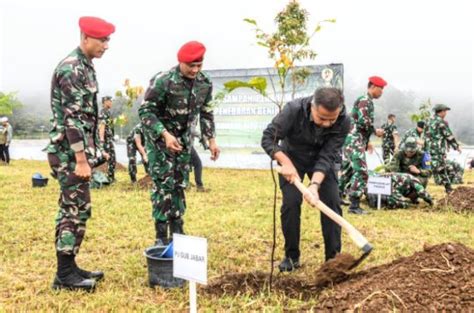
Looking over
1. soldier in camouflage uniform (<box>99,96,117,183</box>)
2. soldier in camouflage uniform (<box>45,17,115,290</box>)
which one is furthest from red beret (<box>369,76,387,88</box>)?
soldier in camouflage uniform (<box>99,96,117,183</box>)

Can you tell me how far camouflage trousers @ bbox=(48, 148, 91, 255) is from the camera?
3.66 metres

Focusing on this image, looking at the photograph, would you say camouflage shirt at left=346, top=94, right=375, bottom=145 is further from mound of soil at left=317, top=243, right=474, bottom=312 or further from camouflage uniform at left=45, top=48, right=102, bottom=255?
camouflage uniform at left=45, top=48, right=102, bottom=255

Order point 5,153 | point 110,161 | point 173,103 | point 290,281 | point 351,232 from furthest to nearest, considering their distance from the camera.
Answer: point 5,153, point 110,161, point 173,103, point 290,281, point 351,232

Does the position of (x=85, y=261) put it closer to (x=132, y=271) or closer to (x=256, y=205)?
(x=132, y=271)

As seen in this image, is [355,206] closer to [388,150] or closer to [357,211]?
[357,211]

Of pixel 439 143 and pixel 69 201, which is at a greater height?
pixel 69 201

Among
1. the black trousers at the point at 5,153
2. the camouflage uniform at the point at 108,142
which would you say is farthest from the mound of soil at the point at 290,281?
the black trousers at the point at 5,153

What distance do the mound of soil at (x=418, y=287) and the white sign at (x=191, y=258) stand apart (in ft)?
2.64

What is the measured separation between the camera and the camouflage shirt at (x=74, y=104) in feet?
11.6

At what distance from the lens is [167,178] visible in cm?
446

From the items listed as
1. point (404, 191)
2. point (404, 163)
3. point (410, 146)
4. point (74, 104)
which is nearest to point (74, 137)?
point (74, 104)

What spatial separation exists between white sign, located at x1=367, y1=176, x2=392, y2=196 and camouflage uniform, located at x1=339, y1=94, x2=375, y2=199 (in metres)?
0.31

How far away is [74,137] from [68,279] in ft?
3.50

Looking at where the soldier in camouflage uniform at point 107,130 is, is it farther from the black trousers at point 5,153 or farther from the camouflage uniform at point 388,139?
the black trousers at point 5,153
